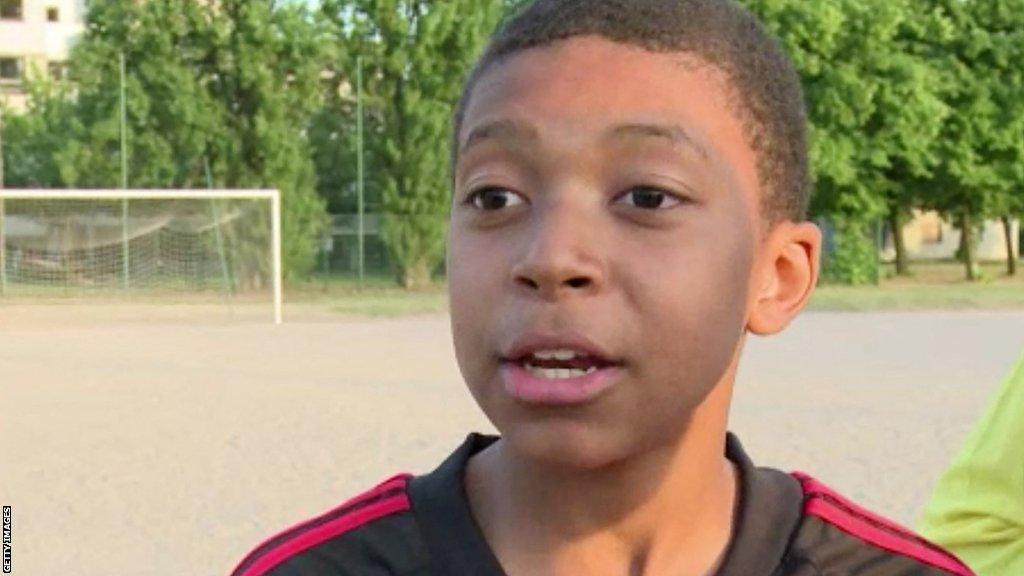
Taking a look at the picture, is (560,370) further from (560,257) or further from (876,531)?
(876,531)

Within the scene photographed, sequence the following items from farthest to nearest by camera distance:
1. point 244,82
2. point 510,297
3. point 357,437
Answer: point 244,82 < point 357,437 < point 510,297

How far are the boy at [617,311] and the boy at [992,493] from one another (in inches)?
26.9

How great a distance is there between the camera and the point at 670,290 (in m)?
1.35

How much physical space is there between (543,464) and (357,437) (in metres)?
7.51

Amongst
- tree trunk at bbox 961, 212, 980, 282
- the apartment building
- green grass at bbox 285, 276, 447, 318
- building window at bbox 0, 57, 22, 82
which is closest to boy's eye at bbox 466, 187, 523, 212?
green grass at bbox 285, 276, 447, 318

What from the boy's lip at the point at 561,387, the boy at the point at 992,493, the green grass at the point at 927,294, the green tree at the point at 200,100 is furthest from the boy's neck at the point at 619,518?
the green tree at the point at 200,100

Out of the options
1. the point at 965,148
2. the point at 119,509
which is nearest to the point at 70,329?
the point at 119,509

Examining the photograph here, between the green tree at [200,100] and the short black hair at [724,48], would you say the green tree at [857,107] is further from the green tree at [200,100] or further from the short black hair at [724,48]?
the short black hair at [724,48]

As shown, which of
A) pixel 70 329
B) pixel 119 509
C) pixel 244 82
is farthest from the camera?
pixel 244 82

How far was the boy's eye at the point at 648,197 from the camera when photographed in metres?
1.36

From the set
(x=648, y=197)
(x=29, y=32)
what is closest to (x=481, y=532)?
(x=648, y=197)

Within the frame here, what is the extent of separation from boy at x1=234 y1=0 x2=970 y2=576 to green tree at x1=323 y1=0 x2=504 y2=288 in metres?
26.1

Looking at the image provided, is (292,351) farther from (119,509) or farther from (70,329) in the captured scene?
(119,509)

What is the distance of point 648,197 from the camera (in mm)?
1366
